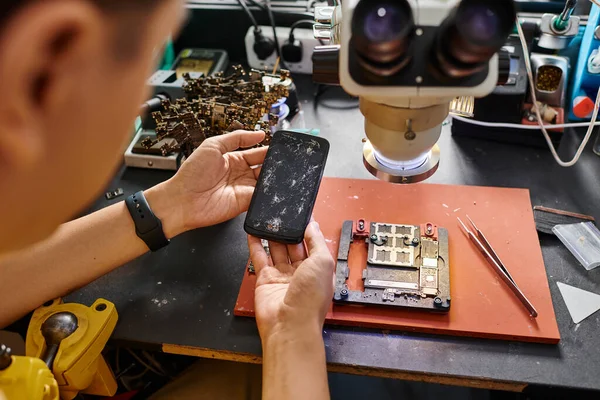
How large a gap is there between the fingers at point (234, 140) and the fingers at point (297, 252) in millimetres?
265

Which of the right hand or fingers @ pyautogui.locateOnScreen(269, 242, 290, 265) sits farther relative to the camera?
fingers @ pyautogui.locateOnScreen(269, 242, 290, 265)

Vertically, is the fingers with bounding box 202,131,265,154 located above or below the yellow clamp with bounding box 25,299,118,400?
above

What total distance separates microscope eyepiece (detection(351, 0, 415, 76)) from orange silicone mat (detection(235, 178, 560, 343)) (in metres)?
0.51

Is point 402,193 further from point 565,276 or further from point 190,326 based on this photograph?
A: point 190,326

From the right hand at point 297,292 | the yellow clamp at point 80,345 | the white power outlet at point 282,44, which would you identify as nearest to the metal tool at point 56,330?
the yellow clamp at point 80,345

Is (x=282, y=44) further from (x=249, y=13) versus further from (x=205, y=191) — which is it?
(x=205, y=191)

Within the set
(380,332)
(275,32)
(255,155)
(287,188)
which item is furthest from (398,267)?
(275,32)

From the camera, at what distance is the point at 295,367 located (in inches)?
35.1

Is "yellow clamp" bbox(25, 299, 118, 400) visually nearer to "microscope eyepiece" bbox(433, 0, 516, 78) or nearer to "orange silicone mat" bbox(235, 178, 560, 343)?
"orange silicone mat" bbox(235, 178, 560, 343)

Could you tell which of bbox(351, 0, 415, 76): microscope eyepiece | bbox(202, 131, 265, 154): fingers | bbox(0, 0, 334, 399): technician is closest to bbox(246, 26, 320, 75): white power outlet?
bbox(202, 131, 265, 154): fingers

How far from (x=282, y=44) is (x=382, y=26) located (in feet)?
3.20

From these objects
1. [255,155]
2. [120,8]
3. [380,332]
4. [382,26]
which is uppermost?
[120,8]

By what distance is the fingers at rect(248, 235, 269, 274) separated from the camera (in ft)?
3.45

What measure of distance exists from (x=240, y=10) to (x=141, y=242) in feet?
2.78
